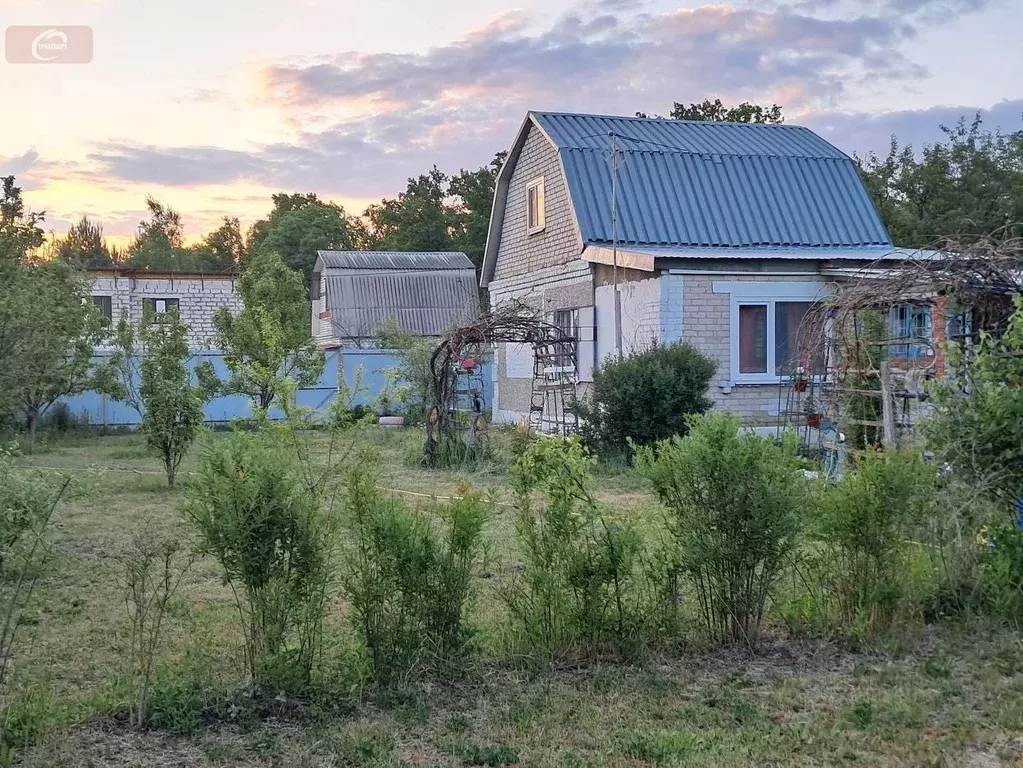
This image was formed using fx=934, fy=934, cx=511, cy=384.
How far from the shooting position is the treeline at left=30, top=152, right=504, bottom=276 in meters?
47.4

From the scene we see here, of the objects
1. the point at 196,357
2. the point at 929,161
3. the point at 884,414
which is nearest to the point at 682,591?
the point at 884,414

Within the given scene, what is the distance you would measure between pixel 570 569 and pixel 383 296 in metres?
30.3

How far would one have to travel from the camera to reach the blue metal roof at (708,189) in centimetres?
1742

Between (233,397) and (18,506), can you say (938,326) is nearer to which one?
(18,506)

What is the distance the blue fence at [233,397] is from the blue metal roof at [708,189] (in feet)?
21.0

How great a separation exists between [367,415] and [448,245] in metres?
44.5

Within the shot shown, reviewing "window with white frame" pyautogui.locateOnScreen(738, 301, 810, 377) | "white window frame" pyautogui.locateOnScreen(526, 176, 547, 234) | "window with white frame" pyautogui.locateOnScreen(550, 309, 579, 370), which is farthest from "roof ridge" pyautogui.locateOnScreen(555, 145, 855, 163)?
"window with white frame" pyautogui.locateOnScreen(738, 301, 810, 377)

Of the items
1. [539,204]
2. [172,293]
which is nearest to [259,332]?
→ [539,204]

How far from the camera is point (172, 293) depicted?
35.3m

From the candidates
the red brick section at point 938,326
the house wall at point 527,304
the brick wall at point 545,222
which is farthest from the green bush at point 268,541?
the brick wall at point 545,222

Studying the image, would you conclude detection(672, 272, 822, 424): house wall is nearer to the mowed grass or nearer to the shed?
the mowed grass

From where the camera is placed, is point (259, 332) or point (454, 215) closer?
point (259, 332)

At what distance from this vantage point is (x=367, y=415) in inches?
218

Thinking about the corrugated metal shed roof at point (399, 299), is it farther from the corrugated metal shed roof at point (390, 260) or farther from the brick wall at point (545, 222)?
the brick wall at point (545, 222)
